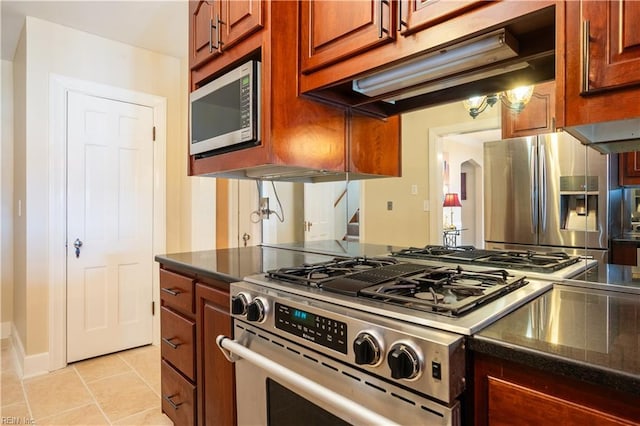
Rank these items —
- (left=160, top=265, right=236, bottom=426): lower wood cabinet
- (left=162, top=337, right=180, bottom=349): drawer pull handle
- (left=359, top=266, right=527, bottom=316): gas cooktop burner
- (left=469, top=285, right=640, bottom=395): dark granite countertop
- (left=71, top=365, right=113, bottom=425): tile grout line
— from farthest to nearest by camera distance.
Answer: (left=71, top=365, right=113, bottom=425): tile grout line < (left=162, top=337, right=180, bottom=349): drawer pull handle < (left=160, top=265, right=236, bottom=426): lower wood cabinet < (left=359, top=266, right=527, bottom=316): gas cooktop burner < (left=469, top=285, right=640, bottom=395): dark granite countertop

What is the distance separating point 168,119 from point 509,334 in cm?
319

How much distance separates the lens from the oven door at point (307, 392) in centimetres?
78

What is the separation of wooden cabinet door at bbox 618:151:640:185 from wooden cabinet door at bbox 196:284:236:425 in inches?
57.4

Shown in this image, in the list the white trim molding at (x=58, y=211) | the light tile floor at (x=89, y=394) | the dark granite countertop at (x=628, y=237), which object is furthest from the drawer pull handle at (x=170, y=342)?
the dark granite countertop at (x=628, y=237)

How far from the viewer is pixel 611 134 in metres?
1.05

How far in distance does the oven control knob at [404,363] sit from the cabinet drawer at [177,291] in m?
1.12

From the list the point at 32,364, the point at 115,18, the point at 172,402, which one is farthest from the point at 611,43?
the point at 32,364

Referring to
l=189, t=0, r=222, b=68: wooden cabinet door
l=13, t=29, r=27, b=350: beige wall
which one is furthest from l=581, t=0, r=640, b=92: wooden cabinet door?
l=13, t=29, r=27, b=350: beige wall

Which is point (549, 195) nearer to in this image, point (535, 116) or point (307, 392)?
point (535, 116)

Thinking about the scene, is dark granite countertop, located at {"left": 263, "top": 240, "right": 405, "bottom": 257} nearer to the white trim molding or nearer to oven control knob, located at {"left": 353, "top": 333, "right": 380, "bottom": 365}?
oven control knob, located at {"left": 353, "top": 333, "right": 380, "bottom": 365}

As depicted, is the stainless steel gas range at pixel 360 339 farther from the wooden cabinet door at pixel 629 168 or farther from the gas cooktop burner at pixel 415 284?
the wooden cabinet door at pixel 629 168

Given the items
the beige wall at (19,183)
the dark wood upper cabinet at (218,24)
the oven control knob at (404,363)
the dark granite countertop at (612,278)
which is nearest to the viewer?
the oven control knob at (404,363)

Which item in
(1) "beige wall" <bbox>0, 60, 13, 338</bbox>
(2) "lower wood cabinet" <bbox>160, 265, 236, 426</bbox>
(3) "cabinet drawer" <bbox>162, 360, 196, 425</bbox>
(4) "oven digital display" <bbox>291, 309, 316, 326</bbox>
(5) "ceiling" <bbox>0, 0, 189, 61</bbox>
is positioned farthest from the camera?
(1) "beige wall" <bbox>0, 60, 13, 338</bbox>

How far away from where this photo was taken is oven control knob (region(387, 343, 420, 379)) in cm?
73
